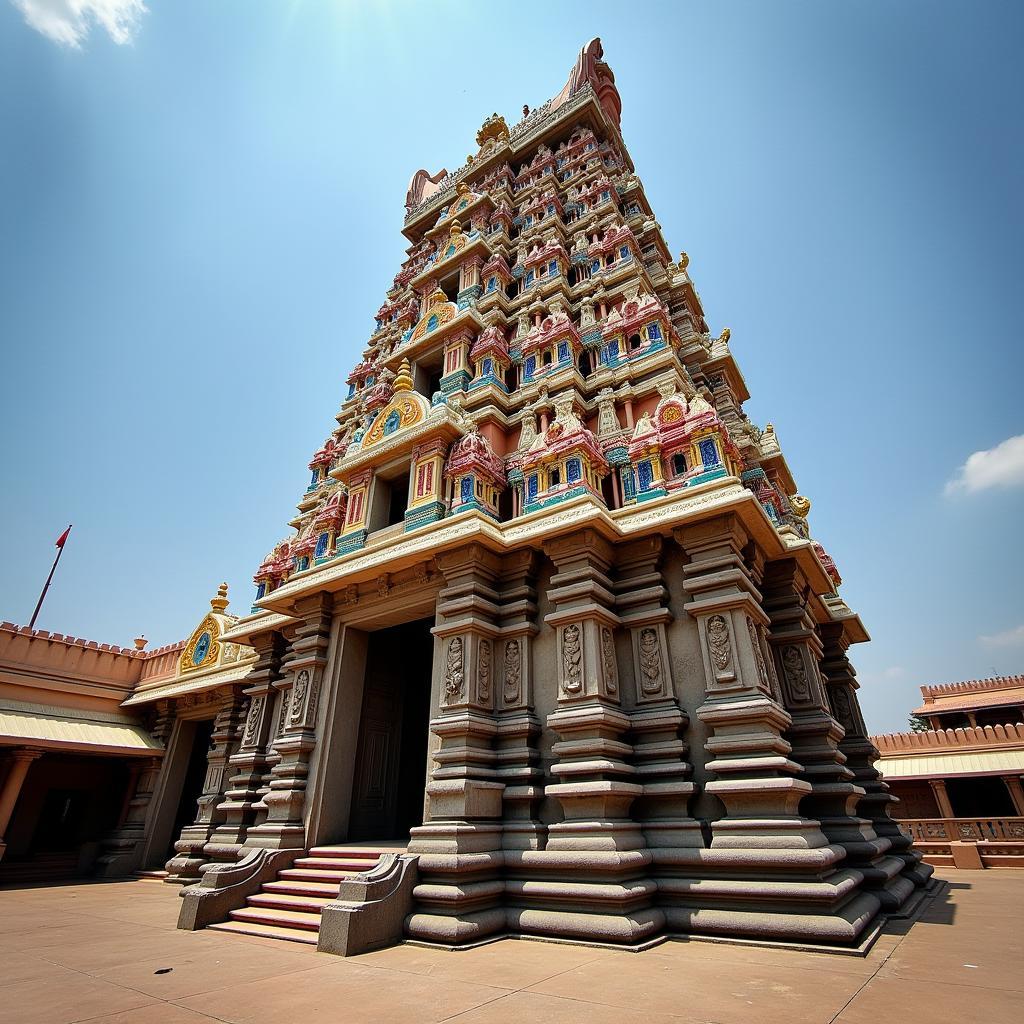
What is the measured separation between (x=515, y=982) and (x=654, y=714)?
3.88 metres

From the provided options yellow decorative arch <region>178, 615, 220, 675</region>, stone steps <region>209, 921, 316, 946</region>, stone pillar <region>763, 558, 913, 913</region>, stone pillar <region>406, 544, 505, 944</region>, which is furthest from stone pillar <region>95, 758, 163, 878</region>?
stone pillar <region>763, 558, 913, 913</region>

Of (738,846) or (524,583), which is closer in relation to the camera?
(738,846)

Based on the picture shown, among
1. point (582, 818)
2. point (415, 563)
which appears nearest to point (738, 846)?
point (582, 818)

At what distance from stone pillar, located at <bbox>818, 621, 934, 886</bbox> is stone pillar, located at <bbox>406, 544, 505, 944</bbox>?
292 inches

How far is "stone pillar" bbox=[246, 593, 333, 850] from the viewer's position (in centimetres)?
981

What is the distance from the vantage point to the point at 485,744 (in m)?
8.74

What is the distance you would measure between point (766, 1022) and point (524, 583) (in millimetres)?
6397

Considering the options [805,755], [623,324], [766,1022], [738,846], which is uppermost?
[623,324]

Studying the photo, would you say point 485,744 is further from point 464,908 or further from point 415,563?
point 415,563

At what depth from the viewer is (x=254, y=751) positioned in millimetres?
12867

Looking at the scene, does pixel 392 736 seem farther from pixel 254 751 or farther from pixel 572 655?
pixel 572 655

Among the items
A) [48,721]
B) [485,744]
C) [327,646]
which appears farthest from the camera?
[48,721]

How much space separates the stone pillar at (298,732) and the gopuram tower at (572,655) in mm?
53

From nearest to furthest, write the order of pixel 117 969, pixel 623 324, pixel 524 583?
pixel 117 969 < pixel 524 583 < pixel 623 324
